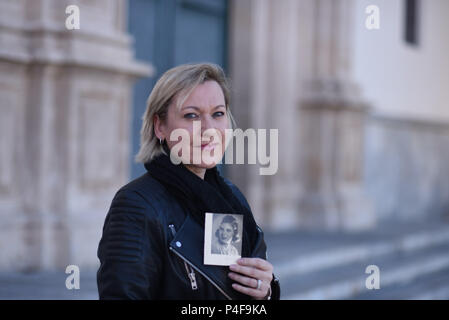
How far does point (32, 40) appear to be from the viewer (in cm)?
502

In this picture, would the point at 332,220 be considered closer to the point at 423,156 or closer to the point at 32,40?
the point at 423,156

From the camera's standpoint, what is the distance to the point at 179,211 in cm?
173

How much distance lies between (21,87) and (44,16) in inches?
23.2

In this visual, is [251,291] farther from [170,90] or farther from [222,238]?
[170,90]

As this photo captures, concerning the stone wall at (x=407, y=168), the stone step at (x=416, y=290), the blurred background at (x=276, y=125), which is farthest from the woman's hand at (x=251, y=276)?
the stone wall at (x=407, y=168)

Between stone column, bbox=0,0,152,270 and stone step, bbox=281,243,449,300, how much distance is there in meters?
1.76

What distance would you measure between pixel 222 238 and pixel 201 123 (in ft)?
1.14

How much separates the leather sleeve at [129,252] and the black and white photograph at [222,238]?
0.42ft

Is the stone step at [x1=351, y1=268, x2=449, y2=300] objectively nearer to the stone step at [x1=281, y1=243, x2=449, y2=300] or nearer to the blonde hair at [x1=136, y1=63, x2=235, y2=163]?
the stone step at [x1=281, y1=243, x2=449, y2=300]

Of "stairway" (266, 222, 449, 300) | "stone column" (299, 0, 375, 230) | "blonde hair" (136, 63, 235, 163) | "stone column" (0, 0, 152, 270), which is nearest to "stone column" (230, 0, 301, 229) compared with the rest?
"stone column" (299, 0, 375, 230)

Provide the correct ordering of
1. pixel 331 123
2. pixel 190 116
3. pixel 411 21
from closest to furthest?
pixel 190 116
pixel 331 123
pixel 411 21

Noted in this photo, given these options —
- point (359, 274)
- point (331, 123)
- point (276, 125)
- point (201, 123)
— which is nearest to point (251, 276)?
point (201, 123)

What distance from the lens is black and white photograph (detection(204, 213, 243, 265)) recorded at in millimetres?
1659
